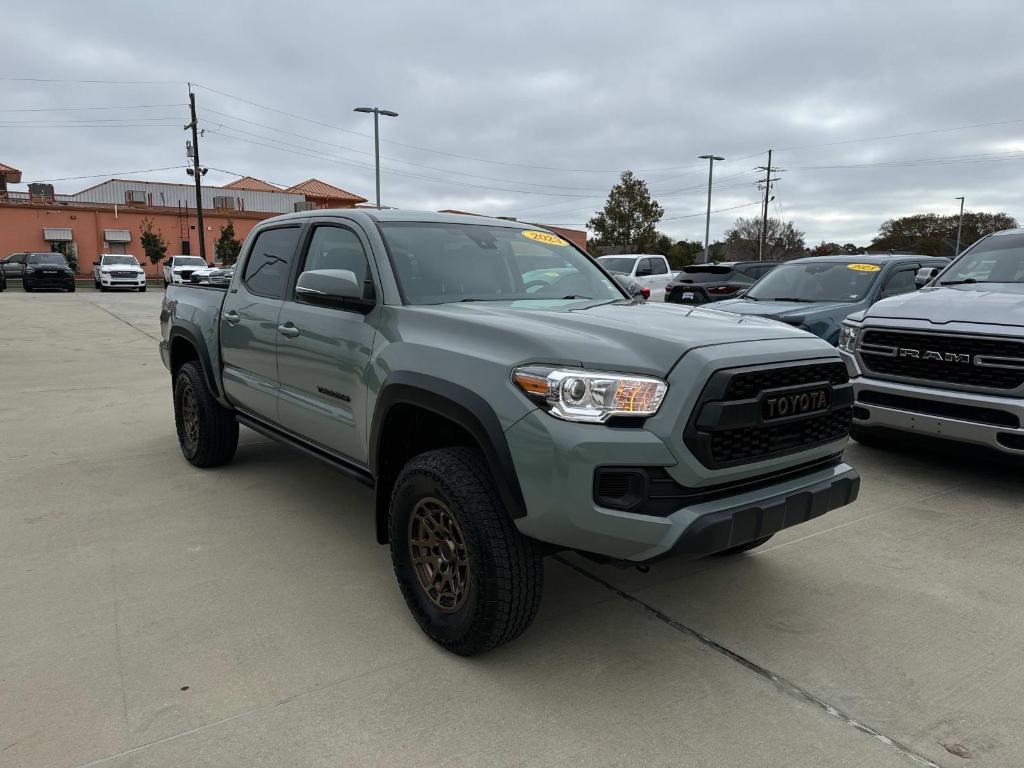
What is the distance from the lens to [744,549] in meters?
3.74

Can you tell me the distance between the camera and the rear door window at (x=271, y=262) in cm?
420

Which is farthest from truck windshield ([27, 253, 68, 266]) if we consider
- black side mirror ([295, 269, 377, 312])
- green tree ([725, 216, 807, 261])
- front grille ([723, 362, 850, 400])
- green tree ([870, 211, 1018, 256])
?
green tree ([870, 211, 1018, 256])

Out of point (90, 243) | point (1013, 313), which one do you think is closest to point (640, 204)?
point (90, 243)

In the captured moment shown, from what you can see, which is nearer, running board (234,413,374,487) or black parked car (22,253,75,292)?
running board (234,413,374,487)

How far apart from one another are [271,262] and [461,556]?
8.28 ft

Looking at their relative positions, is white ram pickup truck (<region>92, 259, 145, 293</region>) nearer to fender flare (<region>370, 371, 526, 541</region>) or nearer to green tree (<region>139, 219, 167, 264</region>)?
green tree (<region>139, 219, 167, 264</region>)

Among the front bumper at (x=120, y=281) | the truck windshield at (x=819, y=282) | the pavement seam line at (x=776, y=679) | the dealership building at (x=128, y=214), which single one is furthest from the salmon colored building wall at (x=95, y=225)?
the pavement seam line at (x=776, y=679)

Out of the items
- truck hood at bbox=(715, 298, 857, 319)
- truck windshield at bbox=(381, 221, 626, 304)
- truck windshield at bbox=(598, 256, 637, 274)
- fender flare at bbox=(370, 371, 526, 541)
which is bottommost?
fender flare at bbox=(370, 371, 526, 541)

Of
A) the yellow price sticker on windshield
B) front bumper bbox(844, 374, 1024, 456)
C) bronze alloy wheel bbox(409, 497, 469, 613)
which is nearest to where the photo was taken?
bronze alloy wheel bbox(409, 497, 469, 613)

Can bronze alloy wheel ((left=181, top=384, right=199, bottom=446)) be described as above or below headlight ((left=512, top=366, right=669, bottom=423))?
below

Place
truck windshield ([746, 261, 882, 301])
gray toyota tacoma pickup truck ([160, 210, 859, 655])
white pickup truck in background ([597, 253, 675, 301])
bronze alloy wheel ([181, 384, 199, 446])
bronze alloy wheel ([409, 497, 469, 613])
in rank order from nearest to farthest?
1. gray toyota tacoma pickup truck ([160, 210, 859, 655])
2. bronze alloy wheel ([409, 497, 469, 613])
3. bronze alloy wheel ([181, 384, 199, 446])
4. truck windshield ([746, 261, 882, 301])
5. white pickup truck in background ([597, 253, 675, 301])

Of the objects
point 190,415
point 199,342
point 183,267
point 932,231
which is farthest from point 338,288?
point 932,231

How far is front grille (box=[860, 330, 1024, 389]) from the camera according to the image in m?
4.40

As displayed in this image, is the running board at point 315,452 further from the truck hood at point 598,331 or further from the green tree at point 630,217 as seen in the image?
the green tree at point 630,217
